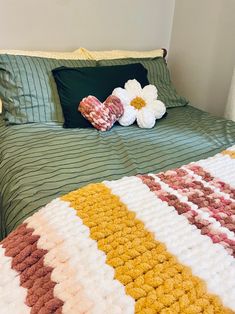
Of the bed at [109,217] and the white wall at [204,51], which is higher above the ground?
the white wall at [204,51]

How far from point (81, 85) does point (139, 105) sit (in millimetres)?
334

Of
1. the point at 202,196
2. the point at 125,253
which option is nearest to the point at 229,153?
the point at 202,196

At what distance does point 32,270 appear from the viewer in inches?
30.6

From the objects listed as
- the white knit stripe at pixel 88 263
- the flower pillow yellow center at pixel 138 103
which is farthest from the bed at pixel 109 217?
the flower pillow yellow center at pixel 138 103

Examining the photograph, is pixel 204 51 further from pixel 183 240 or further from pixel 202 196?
pixel 183 240

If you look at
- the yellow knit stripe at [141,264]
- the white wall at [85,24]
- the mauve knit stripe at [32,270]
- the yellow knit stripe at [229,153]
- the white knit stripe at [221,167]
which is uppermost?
the white wall at [85,24]

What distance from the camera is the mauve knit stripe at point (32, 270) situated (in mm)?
685

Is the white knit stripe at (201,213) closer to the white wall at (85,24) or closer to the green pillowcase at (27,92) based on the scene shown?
the green pillowcase at (27,92)

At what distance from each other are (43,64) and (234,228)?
133 centimetres

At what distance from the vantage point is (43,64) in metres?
1.78

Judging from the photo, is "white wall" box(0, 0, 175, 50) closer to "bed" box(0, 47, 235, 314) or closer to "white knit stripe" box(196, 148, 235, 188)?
"bed" box(0, 47, 235, 314)

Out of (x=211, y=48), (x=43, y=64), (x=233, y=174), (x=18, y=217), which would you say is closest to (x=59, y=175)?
(x=18, y=217)

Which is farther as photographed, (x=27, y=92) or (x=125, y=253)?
(x=27, y=92)

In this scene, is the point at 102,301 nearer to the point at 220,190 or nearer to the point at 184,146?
the point at 220,190
